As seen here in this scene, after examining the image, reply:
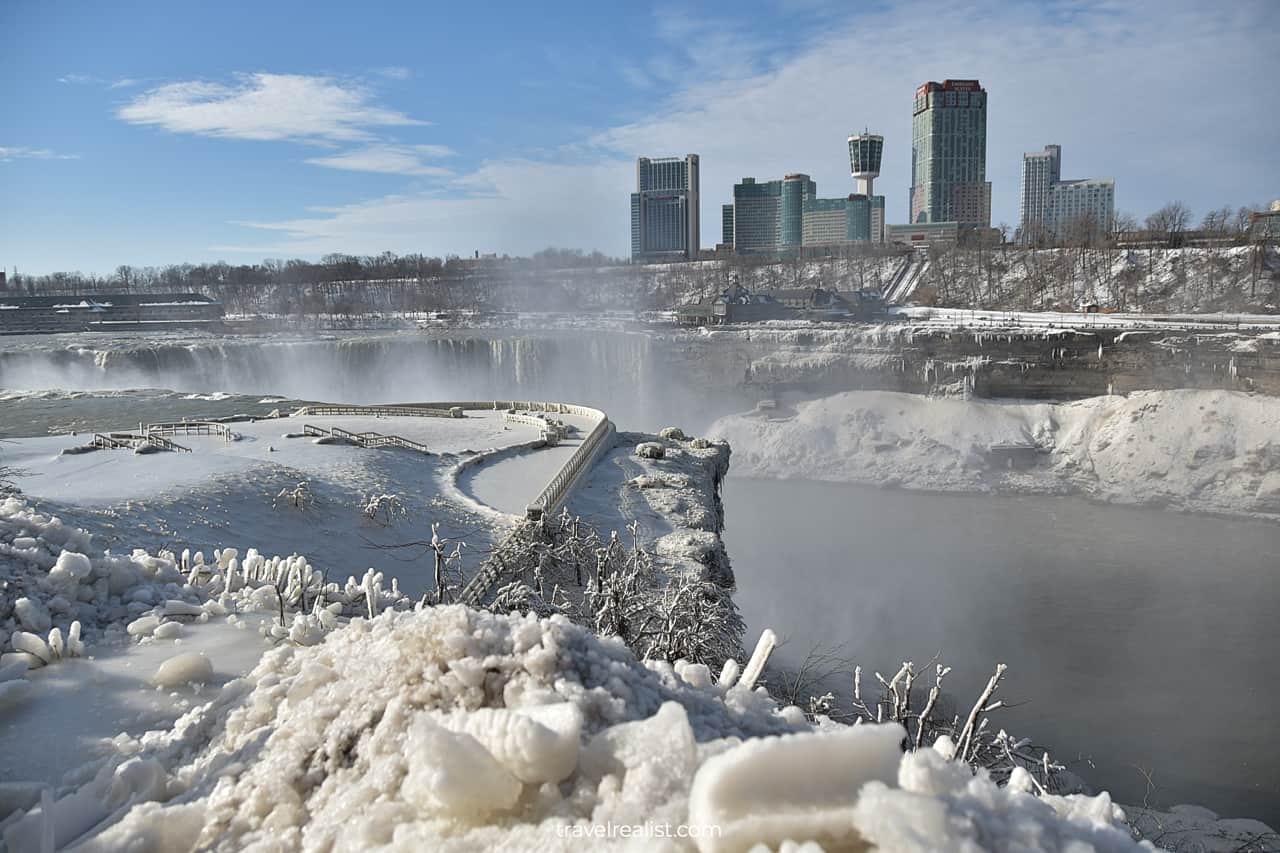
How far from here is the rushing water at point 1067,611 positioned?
52.3 feet

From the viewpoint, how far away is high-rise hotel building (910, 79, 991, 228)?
17238 centimetres

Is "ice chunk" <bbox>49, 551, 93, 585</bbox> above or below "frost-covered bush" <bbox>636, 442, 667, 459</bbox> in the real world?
above

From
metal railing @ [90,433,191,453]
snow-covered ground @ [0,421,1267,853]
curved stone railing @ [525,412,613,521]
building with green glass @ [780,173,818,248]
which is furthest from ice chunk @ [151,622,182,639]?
building with green glass @ [780,173,818,248]

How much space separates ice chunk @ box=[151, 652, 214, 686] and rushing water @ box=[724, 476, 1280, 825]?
47.4 feet

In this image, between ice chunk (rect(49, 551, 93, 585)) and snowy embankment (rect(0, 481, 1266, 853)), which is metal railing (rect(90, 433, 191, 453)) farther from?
snowy embankment (rect(0, 481, 1266, 853))

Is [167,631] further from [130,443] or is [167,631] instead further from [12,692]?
[130,443]

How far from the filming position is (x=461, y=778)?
8.57 ft

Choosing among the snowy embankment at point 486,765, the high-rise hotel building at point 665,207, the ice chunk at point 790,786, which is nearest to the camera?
the ice chunk at point 790,786

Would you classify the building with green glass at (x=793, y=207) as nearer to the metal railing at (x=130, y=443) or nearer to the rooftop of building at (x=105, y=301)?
the rooftop of building at (x=105, y=301)

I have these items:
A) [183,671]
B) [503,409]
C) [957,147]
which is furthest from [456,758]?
[957,147]

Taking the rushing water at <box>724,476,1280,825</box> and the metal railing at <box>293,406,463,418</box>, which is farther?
the metal railing at <box>293,406,463,418</box>

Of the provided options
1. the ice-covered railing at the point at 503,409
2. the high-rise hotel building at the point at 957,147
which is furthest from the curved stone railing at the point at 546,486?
the high-rise hotel building at the point at 957,147

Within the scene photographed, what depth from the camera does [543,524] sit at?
16016 mm

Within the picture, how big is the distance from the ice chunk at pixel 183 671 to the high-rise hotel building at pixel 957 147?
18383 centimetres
